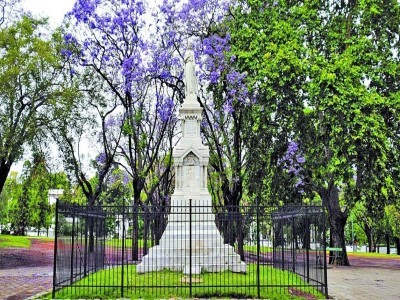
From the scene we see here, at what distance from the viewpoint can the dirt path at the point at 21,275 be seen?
1441 cm

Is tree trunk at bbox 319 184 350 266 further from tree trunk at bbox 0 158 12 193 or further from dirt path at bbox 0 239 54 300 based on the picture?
tree trunk at bbox 0 158 12 193

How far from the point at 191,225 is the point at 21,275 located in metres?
9.20

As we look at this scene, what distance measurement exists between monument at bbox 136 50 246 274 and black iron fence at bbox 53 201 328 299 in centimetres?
4

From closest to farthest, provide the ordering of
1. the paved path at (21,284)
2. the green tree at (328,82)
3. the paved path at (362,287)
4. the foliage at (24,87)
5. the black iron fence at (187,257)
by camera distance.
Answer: the black iron fence at (187,257)
the paved path at (21,284)
the paved path at (362,287)
the green tree at (328,82)
the foliage at (24,87)

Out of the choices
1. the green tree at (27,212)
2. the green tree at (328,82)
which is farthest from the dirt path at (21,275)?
the green tree at (328,82)

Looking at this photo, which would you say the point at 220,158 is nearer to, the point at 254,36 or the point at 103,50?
the point at 254,36

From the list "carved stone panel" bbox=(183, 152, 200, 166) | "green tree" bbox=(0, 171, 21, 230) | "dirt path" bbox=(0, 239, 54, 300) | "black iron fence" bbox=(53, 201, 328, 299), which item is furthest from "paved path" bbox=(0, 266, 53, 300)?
"green tree" bbox=(0, 171, 21, 230)

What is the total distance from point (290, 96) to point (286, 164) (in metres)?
4.49

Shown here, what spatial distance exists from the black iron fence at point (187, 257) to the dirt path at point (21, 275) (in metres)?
1.24

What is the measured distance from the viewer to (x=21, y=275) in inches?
786

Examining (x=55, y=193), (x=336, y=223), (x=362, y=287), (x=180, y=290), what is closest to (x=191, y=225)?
(x=180, y=290)

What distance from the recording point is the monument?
16.2 m

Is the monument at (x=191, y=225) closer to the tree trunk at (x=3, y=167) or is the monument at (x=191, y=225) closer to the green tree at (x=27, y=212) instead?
the tree trunk at (x=3, y=167)

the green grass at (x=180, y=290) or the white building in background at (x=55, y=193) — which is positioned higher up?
the white building in background at (x=55, y=193)
